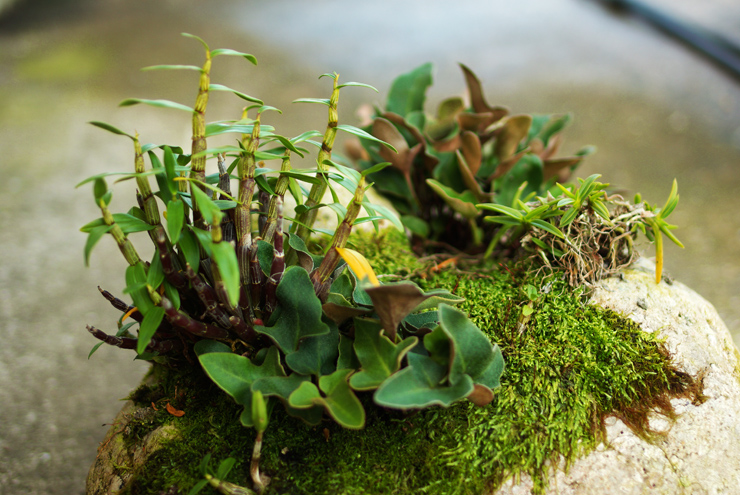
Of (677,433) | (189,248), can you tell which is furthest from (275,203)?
(677,433)

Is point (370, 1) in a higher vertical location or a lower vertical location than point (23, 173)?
higher

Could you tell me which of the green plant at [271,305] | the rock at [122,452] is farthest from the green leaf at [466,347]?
the rock at [122,452]

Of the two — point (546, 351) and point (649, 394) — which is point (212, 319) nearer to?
point (546, 351)

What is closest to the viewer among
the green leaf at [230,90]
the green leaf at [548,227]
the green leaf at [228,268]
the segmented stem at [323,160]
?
the green leaf at [228,268]

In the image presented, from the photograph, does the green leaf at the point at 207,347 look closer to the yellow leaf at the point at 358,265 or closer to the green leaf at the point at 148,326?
the green leaf at the point at 148,326

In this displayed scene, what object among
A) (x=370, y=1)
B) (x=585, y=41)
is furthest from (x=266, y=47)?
(x=585, y=41)
